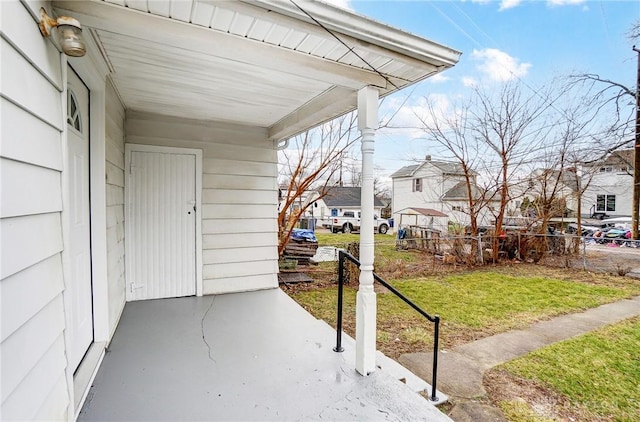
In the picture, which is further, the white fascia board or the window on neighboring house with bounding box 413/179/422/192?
the window on neighboring house with bounding box 413/179/422/192

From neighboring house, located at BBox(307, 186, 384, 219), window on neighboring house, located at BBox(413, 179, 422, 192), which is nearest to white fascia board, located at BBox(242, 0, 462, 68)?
window on neighboring house, located at BBox(413, 179, 422, 192)

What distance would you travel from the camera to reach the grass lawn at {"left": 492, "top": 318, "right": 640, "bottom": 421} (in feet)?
7.82

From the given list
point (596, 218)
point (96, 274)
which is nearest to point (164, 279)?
point (96, 274)

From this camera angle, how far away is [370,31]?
185cm

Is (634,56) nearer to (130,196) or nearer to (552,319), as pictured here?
(552,319)

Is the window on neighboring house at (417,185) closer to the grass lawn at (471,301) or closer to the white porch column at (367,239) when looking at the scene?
the grass lawn at (471,301)

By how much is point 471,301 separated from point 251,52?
195 inches

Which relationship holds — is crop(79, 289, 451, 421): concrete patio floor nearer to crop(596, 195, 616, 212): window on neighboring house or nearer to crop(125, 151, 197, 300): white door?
crop(125, 151, 197, 300): white door

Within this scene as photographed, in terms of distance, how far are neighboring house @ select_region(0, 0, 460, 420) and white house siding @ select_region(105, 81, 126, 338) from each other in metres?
0.02

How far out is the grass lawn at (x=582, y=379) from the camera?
7.82 ft

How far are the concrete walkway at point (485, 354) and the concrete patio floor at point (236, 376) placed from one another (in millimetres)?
498

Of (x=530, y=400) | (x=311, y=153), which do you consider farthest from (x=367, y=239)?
(x=311, y=153)

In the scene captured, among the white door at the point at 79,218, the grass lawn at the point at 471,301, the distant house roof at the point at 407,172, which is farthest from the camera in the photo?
the distant house roof at the point at 407,172

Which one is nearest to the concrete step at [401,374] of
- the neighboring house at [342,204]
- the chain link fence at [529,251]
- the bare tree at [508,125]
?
the chain link fence at [529,251]
